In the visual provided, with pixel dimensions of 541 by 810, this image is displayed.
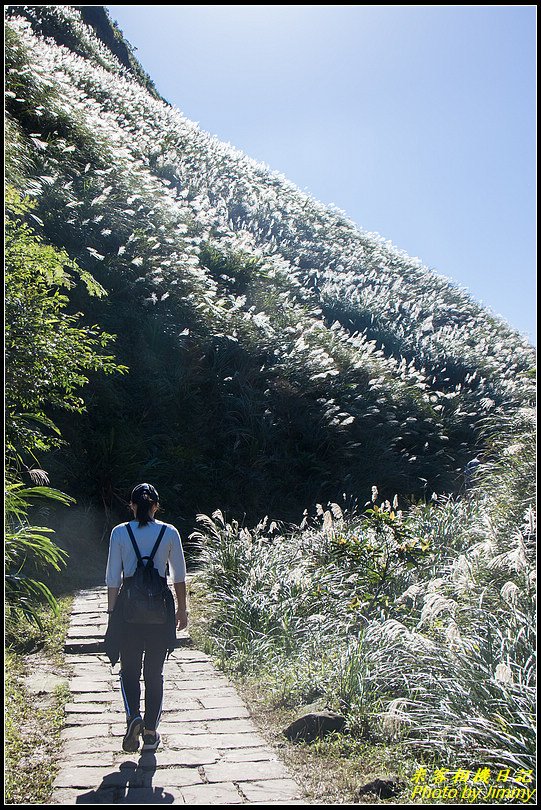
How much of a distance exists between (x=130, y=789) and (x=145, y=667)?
2.20ft

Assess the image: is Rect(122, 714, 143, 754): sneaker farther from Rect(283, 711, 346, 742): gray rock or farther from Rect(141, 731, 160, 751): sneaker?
Rect(283, 711, 346, 742): gray rock

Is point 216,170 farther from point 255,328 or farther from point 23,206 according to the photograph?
point 23,206

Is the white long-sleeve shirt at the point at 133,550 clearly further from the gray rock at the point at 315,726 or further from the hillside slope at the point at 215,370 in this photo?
the hillside slope at the point at 215,370

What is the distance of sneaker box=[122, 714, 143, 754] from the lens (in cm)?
397

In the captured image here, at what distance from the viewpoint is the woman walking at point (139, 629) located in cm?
404

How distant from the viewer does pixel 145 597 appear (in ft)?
13.2

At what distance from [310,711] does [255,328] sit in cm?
919

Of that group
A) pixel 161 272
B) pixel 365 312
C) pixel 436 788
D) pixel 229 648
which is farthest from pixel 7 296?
pixel 365 312

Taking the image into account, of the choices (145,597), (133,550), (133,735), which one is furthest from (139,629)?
(133,735)

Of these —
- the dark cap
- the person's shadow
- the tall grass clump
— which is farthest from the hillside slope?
the person's shadow

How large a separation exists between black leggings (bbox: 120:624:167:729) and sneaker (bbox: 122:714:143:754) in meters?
0.05

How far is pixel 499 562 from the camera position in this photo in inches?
181

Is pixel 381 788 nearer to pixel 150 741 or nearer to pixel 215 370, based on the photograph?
pixel 150 741

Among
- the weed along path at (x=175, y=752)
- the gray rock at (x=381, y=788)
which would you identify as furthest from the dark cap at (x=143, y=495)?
the gray rock at (x=381, y=788)
